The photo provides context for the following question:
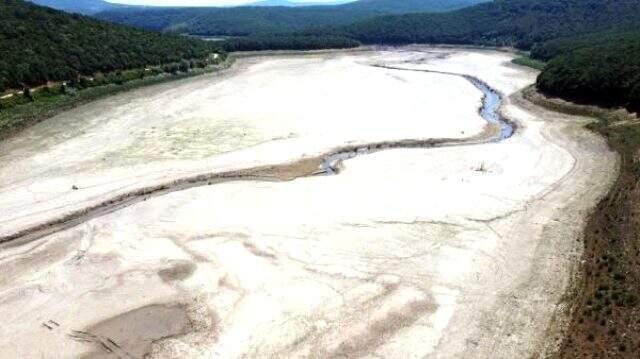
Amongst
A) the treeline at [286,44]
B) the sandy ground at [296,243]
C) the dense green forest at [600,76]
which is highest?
the dense green forest at [600,76]

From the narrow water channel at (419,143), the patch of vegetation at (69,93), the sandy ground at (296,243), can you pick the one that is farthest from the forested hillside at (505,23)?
the sandy ground at (296,243)

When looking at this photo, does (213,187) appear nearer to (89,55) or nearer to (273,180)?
(273,180)

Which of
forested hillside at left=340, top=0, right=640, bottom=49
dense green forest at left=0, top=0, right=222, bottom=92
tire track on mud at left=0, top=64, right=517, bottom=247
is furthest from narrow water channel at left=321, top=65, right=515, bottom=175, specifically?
forested hillside at left=340, top=0, right=640, bottom=49

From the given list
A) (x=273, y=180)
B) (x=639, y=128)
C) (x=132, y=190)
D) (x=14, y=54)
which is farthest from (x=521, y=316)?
(x=14, y=54)

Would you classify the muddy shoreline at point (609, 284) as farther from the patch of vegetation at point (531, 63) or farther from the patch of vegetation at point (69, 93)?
the patch of vegetation at point (531, 63)

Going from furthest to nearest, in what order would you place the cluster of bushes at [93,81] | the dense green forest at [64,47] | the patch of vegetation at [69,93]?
1. the dense green forest at [64,47]
2. the cluster of bushes at [93,81]
3. the patch of vegetation at [69,93]
